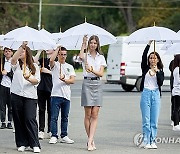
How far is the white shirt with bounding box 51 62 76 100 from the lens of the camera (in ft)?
41.5

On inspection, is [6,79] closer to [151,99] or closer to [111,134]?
[111,134]

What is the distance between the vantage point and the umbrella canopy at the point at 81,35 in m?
12.2

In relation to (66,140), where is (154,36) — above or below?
above

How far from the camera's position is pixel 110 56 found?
101ft


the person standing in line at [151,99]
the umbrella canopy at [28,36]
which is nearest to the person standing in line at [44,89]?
the umbrella canopy at [28,36]

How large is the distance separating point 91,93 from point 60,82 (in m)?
1.03

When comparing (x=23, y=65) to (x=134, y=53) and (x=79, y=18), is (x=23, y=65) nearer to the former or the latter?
(x=134, y=53)

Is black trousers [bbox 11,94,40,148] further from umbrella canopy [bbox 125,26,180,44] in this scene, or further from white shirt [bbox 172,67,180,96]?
white shirt [bbox 172,67,180,96]

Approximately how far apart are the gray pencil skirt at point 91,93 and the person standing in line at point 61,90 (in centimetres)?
79

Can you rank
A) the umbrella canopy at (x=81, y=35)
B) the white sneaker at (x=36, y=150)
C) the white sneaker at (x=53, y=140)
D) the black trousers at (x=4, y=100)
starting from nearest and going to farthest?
the white sneaker at (x=36, y=150)
the umbrella canopy at (x=81, y=35)
the white sneaker at (x=53, y=140)
the black trousers at (x=4, y=100)

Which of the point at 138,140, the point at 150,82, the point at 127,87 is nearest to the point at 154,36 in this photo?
the point at 150,82

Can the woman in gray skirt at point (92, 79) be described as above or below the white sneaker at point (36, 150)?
above

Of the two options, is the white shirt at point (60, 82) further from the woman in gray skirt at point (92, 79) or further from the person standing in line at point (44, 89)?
the woman in gray skirt at point (92, 79)

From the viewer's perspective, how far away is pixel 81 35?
1256 centimetres
